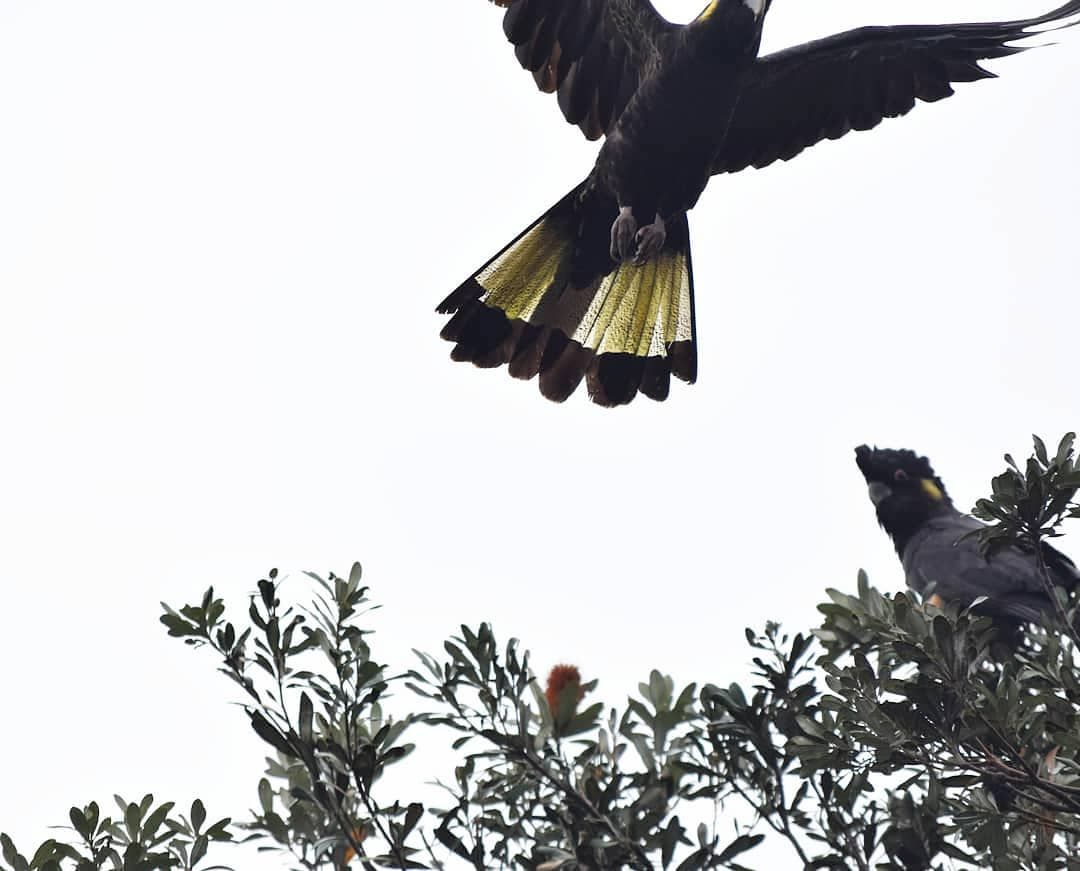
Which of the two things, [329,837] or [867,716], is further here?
[867,716]

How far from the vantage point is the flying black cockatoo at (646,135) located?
5109 mm

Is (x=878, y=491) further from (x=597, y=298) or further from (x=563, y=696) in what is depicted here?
(x=563, y=696)

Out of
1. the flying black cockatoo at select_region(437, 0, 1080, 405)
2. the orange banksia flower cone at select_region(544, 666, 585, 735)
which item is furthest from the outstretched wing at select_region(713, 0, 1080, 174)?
the orange banksia flower cone at select_region(544, 666, 585, 735)

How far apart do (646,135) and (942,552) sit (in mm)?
2733

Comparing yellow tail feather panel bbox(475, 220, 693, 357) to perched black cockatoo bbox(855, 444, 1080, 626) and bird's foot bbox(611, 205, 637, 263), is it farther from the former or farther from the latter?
perched black cockatoo bbox(855, 444, 1080, 626)

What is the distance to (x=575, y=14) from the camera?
5.39 m

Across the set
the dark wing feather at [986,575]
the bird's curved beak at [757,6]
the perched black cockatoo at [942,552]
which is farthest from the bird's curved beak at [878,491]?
the bird's curved beak at [757,6]

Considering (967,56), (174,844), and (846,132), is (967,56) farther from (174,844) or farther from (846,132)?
(174,844)

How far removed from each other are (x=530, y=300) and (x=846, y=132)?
150 cm

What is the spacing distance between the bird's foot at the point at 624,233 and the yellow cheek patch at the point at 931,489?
2669 millimetres

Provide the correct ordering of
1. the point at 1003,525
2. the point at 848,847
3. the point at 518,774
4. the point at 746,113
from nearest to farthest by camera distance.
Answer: the point at 518,774, the point at 848,847, the point at 1003,525, the point at 746,113

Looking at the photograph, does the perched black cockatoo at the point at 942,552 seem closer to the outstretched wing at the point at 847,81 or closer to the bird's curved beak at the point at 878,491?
the bird's curved beak at the point at 878,491

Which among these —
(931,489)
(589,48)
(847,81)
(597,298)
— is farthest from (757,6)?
(931,489)

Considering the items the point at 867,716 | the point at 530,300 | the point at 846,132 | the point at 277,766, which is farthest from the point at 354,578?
the point at 846,132
